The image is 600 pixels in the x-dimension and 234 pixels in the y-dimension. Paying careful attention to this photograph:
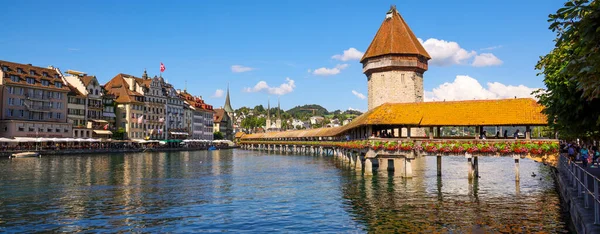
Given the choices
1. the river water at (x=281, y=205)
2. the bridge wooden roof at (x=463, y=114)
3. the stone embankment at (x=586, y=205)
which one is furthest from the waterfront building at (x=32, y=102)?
the stone embankment at (x=586, y=205)

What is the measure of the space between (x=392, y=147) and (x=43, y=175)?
27516 millimetres

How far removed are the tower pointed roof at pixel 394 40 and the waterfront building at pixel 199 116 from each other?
267ft

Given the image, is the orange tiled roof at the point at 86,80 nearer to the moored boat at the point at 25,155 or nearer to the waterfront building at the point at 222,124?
the moored boat at the point at 25,155

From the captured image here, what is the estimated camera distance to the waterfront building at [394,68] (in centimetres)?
7025

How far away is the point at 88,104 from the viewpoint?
322 ft

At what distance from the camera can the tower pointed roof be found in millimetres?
71062

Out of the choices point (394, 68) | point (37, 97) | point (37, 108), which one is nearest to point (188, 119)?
point (37, 97)

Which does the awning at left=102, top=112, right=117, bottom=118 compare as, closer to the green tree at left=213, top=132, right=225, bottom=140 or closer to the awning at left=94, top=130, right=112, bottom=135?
the awning at left=94, top=130, right=112, bottom=135

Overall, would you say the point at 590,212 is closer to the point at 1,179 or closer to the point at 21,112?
the point at 1,179

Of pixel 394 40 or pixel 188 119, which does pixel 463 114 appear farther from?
pixel 188 119

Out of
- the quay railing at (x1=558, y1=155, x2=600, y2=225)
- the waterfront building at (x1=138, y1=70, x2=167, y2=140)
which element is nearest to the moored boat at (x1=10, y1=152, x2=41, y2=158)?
the waterfront building at (x1=138, y1=70, x2=167, y2=140)

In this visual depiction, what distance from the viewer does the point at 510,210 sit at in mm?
23031

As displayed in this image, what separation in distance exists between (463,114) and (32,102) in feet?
242

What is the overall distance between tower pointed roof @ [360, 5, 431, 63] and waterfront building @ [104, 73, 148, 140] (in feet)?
190
